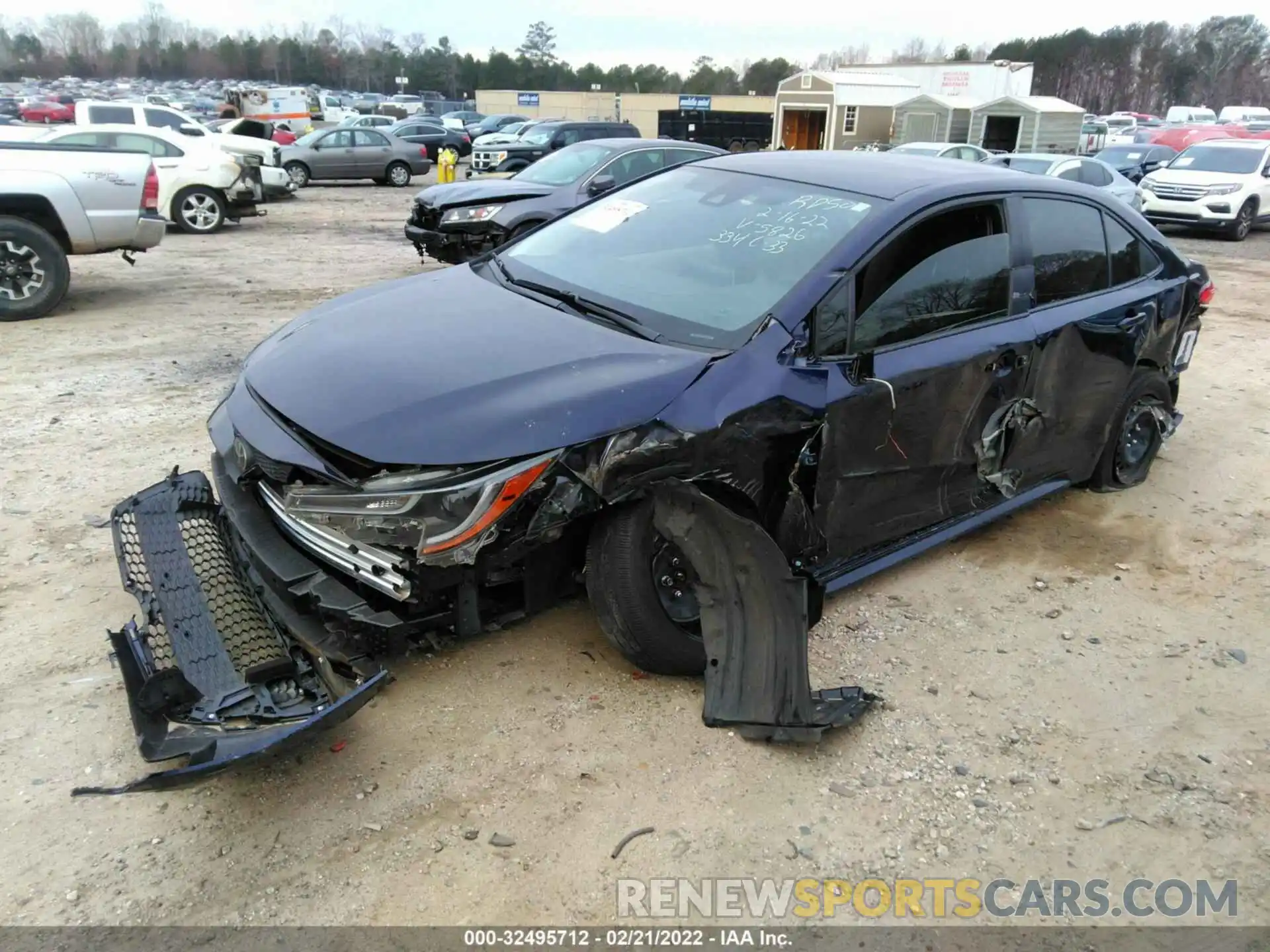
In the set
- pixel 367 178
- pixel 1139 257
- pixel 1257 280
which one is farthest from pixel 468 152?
pixel 1139 257

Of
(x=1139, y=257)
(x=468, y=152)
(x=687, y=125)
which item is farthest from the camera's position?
(x=687, y=125)

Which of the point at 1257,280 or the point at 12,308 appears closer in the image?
the point at 12,308

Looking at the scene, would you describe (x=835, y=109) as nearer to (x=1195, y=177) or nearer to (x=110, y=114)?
(x=1195, y=177)

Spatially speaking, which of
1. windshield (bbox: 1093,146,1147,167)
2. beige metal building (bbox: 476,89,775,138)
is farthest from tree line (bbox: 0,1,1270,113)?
windshield (bbox: 1093,146,1147,167)

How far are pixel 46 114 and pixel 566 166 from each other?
120 ft

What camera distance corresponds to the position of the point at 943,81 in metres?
44.0

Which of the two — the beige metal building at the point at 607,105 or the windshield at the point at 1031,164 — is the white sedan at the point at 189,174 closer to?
the windshield at the point at 1031,164

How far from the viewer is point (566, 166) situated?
1047 cm

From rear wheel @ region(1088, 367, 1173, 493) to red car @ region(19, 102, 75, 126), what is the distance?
1627 inches

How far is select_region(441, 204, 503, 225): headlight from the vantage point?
383 inches

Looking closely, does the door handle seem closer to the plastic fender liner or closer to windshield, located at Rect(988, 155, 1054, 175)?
the plastic fender liner

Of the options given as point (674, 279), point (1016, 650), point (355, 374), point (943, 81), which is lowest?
point (1016, 650)

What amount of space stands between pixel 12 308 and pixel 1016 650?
27.0 feet

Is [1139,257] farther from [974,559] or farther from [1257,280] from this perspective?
[1257,280]
